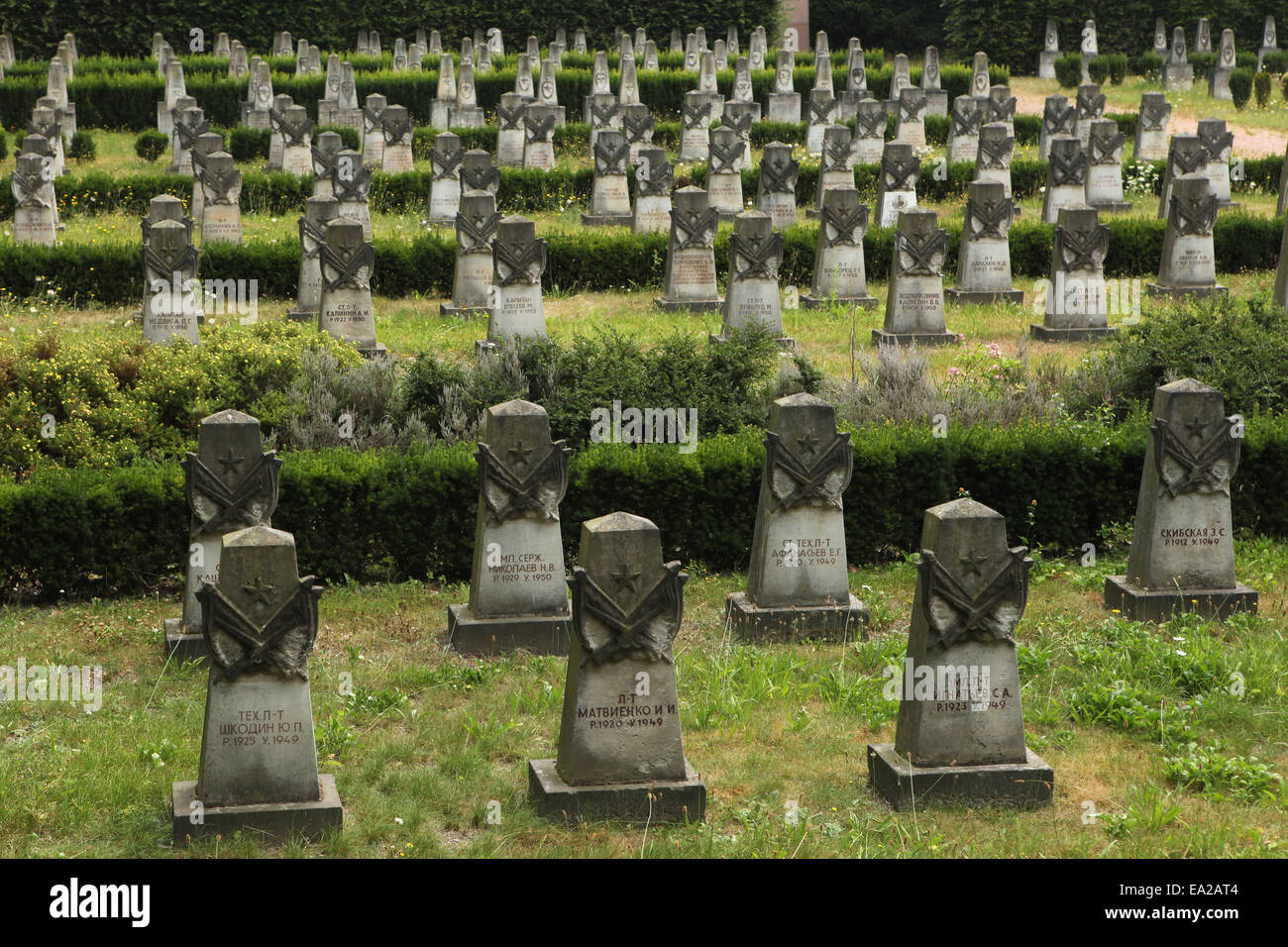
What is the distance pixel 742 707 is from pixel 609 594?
1.79m

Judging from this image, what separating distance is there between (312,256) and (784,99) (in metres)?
21.2

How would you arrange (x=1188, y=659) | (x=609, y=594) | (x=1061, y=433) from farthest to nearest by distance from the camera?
(x=1061, y=433), (x=1188, y=659), (x=609, y=594)

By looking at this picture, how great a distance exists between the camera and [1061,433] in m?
12.6

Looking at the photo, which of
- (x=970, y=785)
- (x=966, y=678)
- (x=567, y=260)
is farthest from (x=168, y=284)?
(x=970, y=785)

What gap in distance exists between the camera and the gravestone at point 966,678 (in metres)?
8.10

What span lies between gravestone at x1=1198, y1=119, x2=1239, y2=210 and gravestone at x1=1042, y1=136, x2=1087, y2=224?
201 centimetres

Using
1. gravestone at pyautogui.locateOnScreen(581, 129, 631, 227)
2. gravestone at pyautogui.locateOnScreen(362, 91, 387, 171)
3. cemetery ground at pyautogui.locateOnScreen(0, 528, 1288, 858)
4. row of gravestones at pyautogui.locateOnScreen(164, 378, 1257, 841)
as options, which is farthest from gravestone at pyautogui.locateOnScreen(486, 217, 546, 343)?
gravestone at pyautogui.locateOnScreen(362, 91, 387, 171)

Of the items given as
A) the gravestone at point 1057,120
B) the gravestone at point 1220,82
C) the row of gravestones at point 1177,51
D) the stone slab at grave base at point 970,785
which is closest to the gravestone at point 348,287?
the stone slab at grave base at point 970,785

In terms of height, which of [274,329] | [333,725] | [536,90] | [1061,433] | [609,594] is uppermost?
[536,90]

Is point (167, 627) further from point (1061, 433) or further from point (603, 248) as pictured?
point (603, 248)

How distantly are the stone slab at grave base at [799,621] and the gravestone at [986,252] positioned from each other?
10543mm

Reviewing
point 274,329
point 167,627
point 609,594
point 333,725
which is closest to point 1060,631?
point 609,594

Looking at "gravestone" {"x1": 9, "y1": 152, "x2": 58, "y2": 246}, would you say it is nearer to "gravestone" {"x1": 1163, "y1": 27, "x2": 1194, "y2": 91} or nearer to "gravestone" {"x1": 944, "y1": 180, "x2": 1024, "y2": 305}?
"gravestone" {"x1": 944, "y1": 180, "x2": 1024, "y2": 305}

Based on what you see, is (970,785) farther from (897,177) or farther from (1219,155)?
(1219,155)
